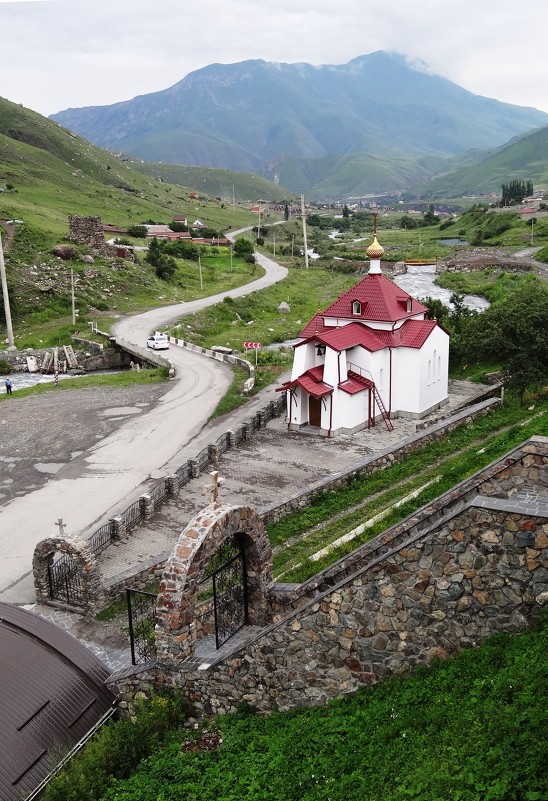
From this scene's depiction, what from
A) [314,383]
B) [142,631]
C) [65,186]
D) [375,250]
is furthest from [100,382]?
[65,186]

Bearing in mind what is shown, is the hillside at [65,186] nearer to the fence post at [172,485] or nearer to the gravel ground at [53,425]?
the gravel ground at [53,425]

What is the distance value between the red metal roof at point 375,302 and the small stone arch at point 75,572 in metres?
17.4

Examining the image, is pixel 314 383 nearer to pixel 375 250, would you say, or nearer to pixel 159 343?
pixel 375 250

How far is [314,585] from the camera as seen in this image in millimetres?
11570

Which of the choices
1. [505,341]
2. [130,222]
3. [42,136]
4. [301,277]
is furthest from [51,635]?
[42,136]

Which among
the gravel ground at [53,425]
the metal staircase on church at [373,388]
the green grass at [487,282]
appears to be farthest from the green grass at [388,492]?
the green grass at [487,282]

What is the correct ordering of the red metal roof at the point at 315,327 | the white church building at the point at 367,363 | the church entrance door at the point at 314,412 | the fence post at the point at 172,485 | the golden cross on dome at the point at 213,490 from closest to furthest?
the golden cross on dome at the point at 213,490, the fence post at the point at 172,485, the white church building at the point at 367,363, the church entrance door at the point at 314,412, the red metal roof at the point at 315,327

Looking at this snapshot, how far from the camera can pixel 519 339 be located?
28.4 meters

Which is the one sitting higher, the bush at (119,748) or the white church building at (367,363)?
the white church building at (367,363)

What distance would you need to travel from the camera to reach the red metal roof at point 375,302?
94.0ft

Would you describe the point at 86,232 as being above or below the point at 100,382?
above

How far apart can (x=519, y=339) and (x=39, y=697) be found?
23871 mm

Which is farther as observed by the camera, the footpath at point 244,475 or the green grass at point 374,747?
the footpath at point 244,475

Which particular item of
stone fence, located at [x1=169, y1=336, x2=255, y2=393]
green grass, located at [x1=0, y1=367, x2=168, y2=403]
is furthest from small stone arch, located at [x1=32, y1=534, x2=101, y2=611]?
green grass, located at [x1=0, y1=367, x2=168, y2=403]
